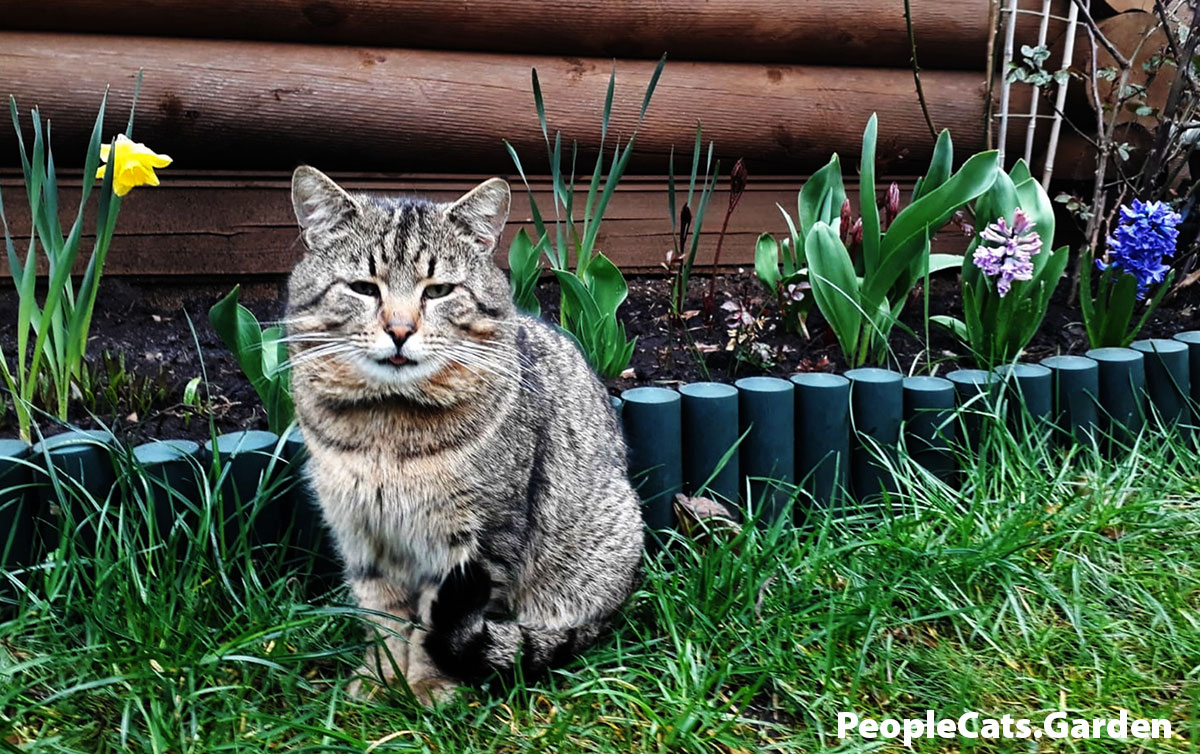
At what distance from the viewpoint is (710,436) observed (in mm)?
2340

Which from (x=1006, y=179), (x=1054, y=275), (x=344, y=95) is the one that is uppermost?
(x=344, y=95)

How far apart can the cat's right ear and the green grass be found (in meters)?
0.64

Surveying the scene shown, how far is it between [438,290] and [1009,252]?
1.67 meters

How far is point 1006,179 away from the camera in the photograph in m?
2.77

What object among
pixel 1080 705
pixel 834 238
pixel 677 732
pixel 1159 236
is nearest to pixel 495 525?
pixel 677 732

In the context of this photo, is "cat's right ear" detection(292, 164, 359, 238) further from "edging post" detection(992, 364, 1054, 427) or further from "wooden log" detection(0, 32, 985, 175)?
"edging post" detection(992, 364, 1054, 427)

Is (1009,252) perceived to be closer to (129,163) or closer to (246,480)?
(246,480)

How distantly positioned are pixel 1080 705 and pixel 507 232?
237 cm

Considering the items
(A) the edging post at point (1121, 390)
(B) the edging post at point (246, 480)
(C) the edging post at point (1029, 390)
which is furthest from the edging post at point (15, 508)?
(A) the edging post at point (1121, 390)

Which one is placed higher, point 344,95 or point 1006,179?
point 344,95

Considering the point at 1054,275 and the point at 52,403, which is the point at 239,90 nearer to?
the point at 52,403

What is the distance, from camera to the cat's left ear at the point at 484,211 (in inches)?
70.1

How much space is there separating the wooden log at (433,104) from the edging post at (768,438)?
1.41 m

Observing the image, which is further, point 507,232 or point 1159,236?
point 507,232
